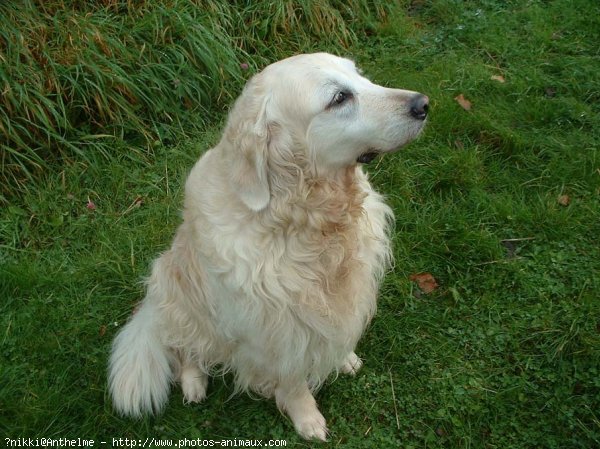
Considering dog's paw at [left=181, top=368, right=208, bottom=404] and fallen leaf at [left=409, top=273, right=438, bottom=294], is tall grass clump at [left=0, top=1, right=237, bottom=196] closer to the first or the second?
dog's paw at [left=181, top=368, right=208, bottom=404]

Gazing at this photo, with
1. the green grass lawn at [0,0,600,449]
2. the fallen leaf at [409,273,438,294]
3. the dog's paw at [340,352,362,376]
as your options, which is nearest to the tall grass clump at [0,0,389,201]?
the green grass lawn at [0,0,600,449]

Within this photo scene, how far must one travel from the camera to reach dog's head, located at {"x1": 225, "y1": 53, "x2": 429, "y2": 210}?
6.18 feet

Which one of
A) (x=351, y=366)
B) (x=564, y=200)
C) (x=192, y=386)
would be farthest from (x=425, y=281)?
(x=192, y=386)

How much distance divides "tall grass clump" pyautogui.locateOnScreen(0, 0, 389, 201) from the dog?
1568mm

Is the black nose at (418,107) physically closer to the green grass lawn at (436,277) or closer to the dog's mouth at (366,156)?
the dog's mouth at (366,156)

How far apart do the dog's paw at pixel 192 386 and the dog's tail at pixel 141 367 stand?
7cm

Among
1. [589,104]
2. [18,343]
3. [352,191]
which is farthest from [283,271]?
[589,104]

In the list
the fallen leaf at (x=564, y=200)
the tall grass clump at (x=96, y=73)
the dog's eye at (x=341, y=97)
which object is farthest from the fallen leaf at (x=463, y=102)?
the dog's eye at (x=341, y=97)

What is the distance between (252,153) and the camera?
1878mm

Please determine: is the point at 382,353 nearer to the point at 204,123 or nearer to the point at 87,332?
the point at 87,332

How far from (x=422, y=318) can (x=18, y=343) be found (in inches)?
80.7

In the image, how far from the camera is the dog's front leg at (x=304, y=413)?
2494mm

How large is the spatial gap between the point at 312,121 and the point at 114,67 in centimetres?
213

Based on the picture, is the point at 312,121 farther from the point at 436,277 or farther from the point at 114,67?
the point at 114,67
